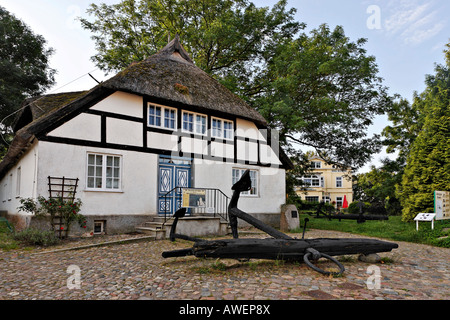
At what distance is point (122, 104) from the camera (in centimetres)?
1150

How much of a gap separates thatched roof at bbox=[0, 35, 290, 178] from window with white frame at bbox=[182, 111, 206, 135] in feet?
1.20

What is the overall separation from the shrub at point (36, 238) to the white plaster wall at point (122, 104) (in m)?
4.28

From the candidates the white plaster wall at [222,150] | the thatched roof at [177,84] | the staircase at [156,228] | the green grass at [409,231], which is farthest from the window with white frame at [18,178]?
the green grass at [409,231]

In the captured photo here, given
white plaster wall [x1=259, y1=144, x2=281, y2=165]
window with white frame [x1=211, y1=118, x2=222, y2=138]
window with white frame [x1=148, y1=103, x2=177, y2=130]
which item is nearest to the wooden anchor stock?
window with white frame [x1=148, y1=103, x2=177, y2=130]

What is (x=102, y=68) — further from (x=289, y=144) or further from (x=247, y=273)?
(x=247, y=273)

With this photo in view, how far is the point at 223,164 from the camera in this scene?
13.9 m

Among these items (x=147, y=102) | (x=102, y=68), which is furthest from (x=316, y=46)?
(x=102, y=68)

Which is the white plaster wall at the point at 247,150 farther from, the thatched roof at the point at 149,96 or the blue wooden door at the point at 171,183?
the blue wooden door at the point at 171,183

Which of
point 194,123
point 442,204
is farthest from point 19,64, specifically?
point 442,204

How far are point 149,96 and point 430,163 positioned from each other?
466 inches

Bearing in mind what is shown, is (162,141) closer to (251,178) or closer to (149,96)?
(149,96)

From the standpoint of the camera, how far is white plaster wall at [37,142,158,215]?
9.85 m

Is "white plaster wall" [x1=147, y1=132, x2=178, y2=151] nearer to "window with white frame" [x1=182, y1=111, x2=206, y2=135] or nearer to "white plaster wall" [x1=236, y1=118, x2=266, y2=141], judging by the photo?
"window with white frame" [x1=182, y1=111, x2=206, y2=135]

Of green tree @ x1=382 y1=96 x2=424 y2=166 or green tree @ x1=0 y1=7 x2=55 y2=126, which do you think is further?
green tree @ x1=382 y1=96 x2=424 y2=166
